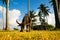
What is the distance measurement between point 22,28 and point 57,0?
1489 centimetres

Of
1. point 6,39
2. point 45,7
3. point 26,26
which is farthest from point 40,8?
point 6,39

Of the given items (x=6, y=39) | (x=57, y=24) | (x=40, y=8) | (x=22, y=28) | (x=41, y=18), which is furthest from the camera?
(x=40, y=8)

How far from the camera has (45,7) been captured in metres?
96.0

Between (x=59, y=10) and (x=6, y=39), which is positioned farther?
(x=59, y=10)

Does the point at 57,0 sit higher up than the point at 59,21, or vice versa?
the point at 57,0

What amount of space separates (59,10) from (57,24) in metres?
2.59

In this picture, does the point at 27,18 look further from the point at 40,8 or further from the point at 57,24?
the point at 40,8

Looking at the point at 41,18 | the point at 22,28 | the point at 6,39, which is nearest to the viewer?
the point at 6,39

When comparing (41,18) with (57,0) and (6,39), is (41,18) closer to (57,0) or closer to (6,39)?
(57,0)

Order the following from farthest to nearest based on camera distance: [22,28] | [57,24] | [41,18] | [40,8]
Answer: [40,8], [41,18], [57,24], [22,28]

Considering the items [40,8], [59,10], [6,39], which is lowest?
[6,39]

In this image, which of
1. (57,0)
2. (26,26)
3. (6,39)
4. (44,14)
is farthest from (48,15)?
(6,39)

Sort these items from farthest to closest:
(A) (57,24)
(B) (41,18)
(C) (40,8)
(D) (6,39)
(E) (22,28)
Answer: (C) (40,8), (B) (41,18), (A) (57,24), (E) (22,28), (D) (6,39)

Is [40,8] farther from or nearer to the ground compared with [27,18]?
farther from the ground
